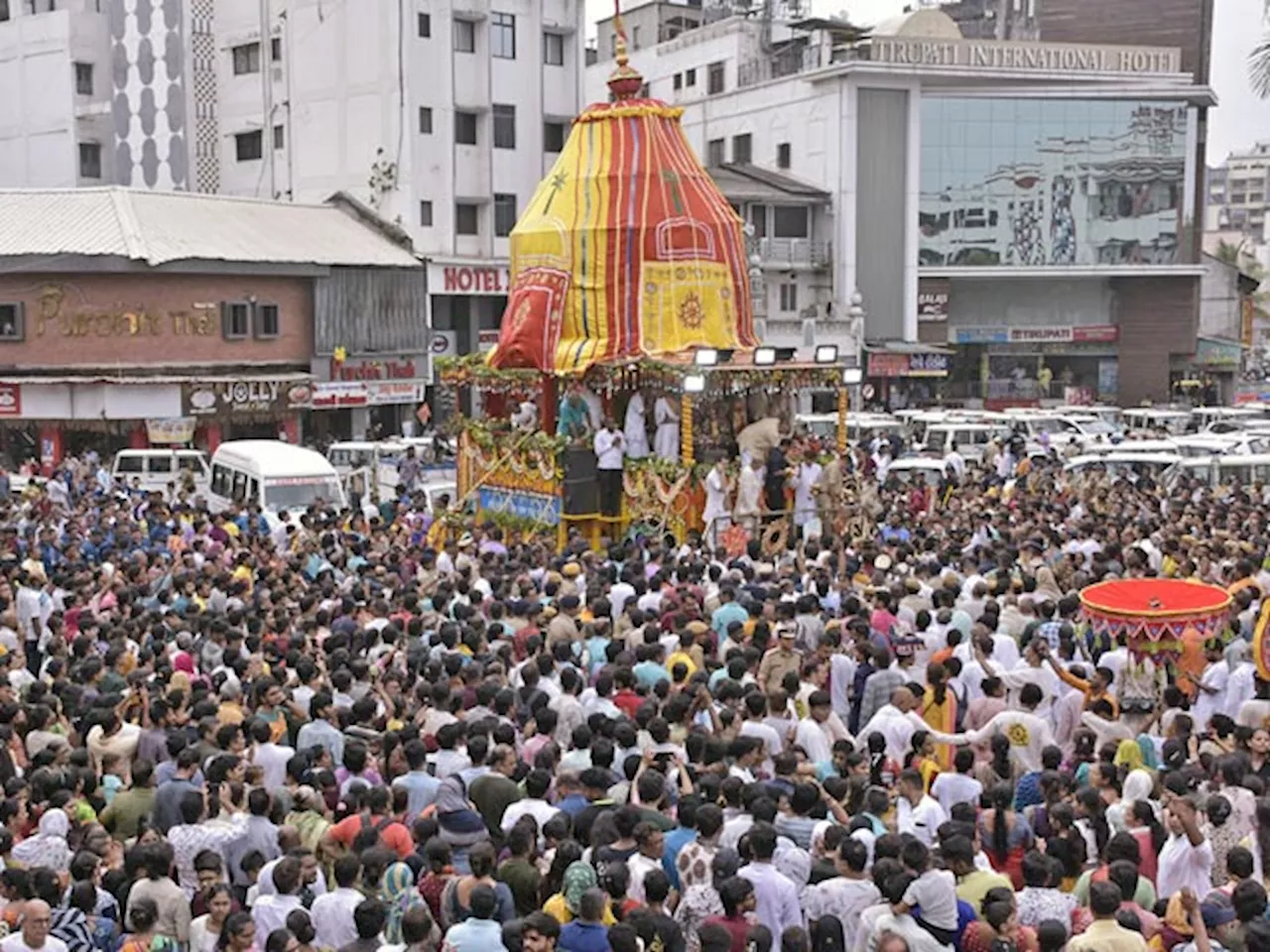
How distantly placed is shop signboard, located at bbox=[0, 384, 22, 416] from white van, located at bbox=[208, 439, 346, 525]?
1234 cm

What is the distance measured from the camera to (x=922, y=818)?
757 cm

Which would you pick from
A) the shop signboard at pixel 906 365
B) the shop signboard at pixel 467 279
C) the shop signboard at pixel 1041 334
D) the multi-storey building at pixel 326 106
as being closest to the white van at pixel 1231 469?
the shop signboard at pixel 467 279

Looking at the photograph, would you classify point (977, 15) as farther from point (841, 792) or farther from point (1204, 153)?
point (841, 792)

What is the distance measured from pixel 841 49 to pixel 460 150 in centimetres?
1536

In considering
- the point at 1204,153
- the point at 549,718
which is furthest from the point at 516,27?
the point at 549,718

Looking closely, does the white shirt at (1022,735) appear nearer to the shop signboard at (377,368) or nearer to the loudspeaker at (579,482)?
the loudspeaker at (579,482)

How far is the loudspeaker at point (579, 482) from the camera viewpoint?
66.0ft

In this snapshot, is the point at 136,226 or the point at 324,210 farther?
the point at 324,210

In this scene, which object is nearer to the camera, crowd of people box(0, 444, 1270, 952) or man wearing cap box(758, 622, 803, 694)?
crowd of people box(0, 444, 1270, 952)

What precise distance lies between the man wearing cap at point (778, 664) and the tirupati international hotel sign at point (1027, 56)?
40889mm

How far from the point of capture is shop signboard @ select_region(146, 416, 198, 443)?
32.2 metres

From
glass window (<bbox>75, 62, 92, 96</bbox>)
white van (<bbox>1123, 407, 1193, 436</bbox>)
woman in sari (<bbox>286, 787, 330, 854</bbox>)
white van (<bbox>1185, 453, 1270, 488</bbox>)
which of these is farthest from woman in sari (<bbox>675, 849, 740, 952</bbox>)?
glass window (<bbox>75, 62, 92, 96</bbox>)

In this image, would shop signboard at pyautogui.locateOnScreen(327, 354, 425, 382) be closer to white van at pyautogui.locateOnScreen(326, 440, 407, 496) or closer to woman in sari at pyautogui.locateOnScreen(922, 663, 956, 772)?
white van at pyautogui.locateOnScreen(326, 440, 407, 496)

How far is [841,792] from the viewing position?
7.68 m
